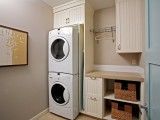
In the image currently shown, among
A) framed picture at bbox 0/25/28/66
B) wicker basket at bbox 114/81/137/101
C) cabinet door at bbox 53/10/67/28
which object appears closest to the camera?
framed picture at bbox 0/25/28/66

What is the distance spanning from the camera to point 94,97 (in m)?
2.14

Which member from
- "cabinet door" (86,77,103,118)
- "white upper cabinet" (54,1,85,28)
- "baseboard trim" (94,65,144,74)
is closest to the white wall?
"white upper cabinet" (54,1,85,28)

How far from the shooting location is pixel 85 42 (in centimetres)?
227

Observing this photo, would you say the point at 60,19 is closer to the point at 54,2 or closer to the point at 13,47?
the point at 54,2

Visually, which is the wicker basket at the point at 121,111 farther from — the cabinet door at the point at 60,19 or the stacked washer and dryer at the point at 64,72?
the cabinet door at the point at 60,19

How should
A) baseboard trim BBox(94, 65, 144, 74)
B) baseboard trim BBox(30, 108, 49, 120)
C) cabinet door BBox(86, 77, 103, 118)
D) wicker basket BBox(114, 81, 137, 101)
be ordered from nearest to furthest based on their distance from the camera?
1. wicker basket BBox(114, 81, 137, 101)
2. cabinet door BBox(86, 77, 103, 118)
3. baseboard trim BBox(30, 108, 49, 120)
4. baseboard trim BBox(94, 65, 144, 74)

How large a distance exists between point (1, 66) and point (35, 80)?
2.32ft

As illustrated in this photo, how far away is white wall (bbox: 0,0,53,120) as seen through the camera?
5.58 ft

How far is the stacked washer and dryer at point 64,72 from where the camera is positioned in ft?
6.89

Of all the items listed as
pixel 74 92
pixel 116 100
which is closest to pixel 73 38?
pixel 74 92

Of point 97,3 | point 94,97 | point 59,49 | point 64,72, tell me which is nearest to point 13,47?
point 59,49

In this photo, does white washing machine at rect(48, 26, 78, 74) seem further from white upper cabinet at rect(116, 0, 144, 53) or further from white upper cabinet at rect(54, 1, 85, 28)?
white upper cabinet at rect(116, 0, 144, 53)

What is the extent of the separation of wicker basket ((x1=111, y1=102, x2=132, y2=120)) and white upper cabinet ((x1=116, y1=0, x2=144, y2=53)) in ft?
3.04

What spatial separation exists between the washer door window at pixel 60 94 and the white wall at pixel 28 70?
0.23 meters
